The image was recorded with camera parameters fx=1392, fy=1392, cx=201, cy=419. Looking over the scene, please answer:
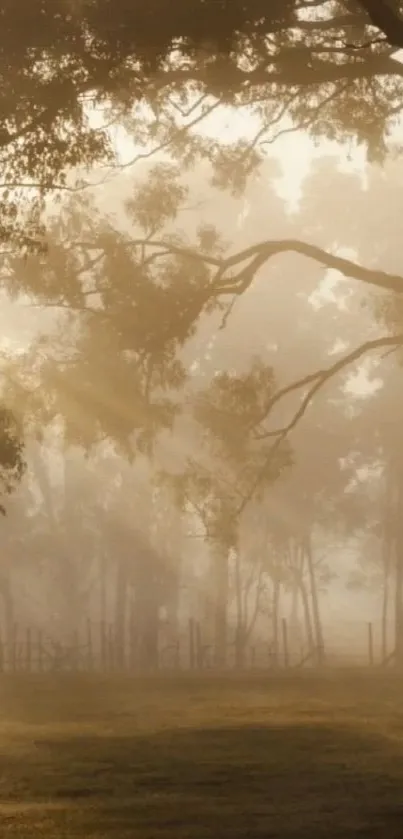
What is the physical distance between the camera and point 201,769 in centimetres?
1334

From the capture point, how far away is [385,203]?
55281mm

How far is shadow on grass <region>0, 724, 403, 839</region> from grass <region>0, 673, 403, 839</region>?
14mm

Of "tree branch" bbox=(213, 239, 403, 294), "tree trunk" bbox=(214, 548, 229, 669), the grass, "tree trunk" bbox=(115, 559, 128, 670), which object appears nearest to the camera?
the grass

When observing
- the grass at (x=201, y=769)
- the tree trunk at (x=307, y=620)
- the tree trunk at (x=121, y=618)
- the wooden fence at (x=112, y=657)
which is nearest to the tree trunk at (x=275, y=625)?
the wooden fence at (x=112, y=657)

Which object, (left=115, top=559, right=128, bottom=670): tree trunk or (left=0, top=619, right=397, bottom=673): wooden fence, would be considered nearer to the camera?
(left=0, top=619, right=397, bottom=673): wooden fence

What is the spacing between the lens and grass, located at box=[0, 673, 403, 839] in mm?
9914

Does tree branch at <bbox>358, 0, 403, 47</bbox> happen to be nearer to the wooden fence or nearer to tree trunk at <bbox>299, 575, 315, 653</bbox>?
the wooden fence

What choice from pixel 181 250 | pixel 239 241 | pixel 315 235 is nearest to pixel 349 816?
pixel 181 250

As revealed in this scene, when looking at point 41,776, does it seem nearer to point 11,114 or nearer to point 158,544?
point 11,114

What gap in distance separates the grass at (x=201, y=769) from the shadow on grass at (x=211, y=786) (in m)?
0.01

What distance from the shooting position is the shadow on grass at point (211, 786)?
974 cm

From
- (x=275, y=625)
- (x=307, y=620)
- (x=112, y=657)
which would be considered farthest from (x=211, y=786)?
(x=307, y=620)

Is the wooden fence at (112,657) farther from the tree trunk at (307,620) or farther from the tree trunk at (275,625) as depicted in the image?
the tree trunk at (307,620)

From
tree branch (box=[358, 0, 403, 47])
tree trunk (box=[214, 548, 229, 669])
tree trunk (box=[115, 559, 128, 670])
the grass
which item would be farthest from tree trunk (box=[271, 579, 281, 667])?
tree branch (box=[358, 0, 403, 47])
